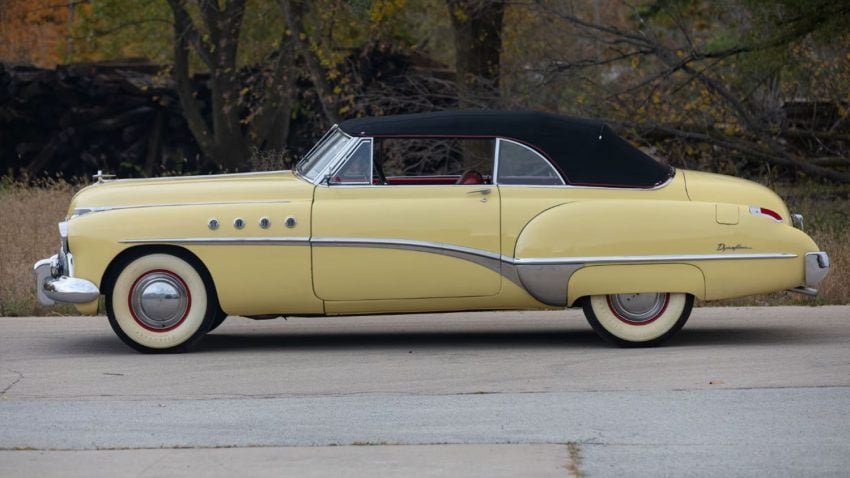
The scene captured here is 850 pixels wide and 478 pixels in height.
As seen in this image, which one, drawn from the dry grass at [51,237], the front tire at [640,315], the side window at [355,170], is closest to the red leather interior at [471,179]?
the side window at [355,170]

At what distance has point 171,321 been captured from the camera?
8773 millimetres

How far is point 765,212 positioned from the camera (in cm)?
878

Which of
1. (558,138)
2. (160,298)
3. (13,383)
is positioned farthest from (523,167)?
(13,383)

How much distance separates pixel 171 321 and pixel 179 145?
1749 centimetres

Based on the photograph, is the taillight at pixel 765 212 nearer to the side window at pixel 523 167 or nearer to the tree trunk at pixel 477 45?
the side window at pixel 523 167

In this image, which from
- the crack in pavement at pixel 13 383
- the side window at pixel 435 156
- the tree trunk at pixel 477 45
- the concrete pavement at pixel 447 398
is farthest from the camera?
the tree trunk at pixel 477 45

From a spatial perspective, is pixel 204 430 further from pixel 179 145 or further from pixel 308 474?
pixel 179 145

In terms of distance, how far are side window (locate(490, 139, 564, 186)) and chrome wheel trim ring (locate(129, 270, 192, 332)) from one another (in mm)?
2138

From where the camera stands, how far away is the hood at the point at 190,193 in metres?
8.81

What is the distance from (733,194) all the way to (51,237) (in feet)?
26.4

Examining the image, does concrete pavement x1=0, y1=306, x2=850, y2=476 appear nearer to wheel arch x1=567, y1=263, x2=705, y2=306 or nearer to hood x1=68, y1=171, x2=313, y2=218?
wheel arch x1=567, y1=263, x2=705, y2=306

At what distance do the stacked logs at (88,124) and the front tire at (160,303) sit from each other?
16.1m

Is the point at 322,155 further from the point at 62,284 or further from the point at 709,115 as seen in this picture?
the point at 709,115

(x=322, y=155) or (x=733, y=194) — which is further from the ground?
(x=322, y=155)
